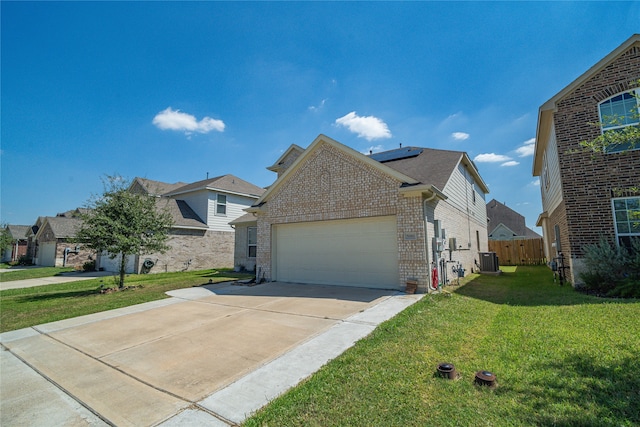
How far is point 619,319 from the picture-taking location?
5.42 meters

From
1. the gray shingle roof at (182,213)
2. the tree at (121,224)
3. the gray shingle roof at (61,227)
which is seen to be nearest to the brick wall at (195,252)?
the gray shingle roof at (182,213)

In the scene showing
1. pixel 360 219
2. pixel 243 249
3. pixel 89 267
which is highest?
pixel 360 219

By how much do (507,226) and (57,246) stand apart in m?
49.2

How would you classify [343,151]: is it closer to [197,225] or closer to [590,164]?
[590,164]

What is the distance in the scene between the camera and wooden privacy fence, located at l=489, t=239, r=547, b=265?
2072 cm

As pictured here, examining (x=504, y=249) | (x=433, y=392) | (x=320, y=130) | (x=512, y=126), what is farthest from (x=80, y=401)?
(x=504, y=249)

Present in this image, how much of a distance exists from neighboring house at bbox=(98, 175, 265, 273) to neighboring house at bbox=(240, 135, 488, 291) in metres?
9.80

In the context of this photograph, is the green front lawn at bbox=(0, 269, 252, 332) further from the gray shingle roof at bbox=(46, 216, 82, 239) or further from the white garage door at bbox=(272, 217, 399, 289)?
the gray shingle roof at bbox=(46, 216, 82, 239)

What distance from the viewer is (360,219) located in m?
10.0

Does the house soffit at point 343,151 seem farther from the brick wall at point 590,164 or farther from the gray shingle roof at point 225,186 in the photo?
the gray shingle roof at point 225,186

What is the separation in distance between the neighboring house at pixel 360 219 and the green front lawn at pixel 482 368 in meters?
3.38

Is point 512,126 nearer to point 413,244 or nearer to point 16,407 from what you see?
point 413,244

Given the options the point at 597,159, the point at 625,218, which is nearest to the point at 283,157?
the point at 597,159

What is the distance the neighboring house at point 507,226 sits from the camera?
117ft
